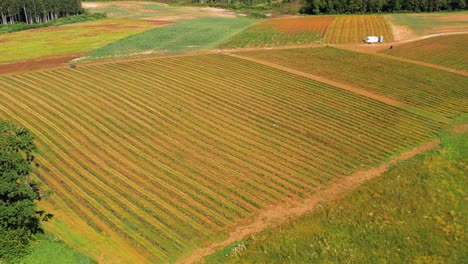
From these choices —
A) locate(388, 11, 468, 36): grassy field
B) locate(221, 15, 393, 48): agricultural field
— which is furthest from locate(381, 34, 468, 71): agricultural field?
locate(388, 11, 468, 36): grassy field

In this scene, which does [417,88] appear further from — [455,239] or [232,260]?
[232,260]

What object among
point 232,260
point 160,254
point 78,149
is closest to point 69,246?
point 160,254

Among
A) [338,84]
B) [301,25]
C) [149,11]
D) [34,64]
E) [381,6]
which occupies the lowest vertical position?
[338,84]

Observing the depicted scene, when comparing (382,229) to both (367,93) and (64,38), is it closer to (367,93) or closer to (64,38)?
(367,93)

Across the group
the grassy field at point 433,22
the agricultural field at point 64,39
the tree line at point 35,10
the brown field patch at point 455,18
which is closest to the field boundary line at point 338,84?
the agricultural field at point 64,39

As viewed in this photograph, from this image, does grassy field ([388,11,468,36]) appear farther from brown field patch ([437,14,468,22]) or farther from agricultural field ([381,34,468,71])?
agricultural field ([381,34,468,71])

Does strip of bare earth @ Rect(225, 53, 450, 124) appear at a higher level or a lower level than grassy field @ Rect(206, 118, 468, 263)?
higher

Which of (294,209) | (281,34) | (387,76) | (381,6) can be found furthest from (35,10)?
(294,209)
